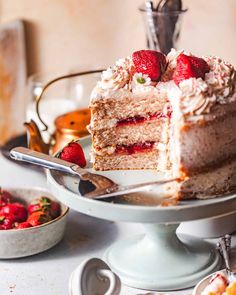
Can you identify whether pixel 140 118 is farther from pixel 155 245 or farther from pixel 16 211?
pixel 16 211

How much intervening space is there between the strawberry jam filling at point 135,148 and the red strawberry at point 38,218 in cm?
24

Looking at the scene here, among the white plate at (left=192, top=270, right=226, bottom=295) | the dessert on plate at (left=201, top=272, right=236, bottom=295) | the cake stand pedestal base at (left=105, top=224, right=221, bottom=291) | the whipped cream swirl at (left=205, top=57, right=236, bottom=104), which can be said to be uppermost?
the whipped cream swirl at (left=205, top=57, right=236, bottom=104)

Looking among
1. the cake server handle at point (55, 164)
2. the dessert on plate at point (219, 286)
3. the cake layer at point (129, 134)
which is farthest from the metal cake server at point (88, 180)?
the dessert on plate at point (219, 286)

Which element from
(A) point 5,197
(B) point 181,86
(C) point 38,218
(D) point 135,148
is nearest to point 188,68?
(B) point 181,86

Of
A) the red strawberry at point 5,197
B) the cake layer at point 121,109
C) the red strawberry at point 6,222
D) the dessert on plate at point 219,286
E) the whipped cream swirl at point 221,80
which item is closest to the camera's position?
the dessert on plate at point 219,286

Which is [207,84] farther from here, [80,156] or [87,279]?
[87,279]

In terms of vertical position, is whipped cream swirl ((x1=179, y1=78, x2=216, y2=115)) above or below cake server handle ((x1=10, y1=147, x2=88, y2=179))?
above

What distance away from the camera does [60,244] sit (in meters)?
1.77

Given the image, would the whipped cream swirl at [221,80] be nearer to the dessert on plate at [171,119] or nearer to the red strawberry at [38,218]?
the dessert on plate at [171,119]

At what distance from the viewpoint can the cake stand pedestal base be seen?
158cm

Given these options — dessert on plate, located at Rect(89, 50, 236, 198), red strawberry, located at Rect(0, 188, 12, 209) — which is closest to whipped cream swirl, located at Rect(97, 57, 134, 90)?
dessert on plate, located at Rect(89, 50, 236, 198)

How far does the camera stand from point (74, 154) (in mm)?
1678

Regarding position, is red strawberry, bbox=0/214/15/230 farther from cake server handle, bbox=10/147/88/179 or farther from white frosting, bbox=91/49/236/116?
white frosting, bbox=91/49/236/116

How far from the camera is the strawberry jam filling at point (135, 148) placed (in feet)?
5.61
